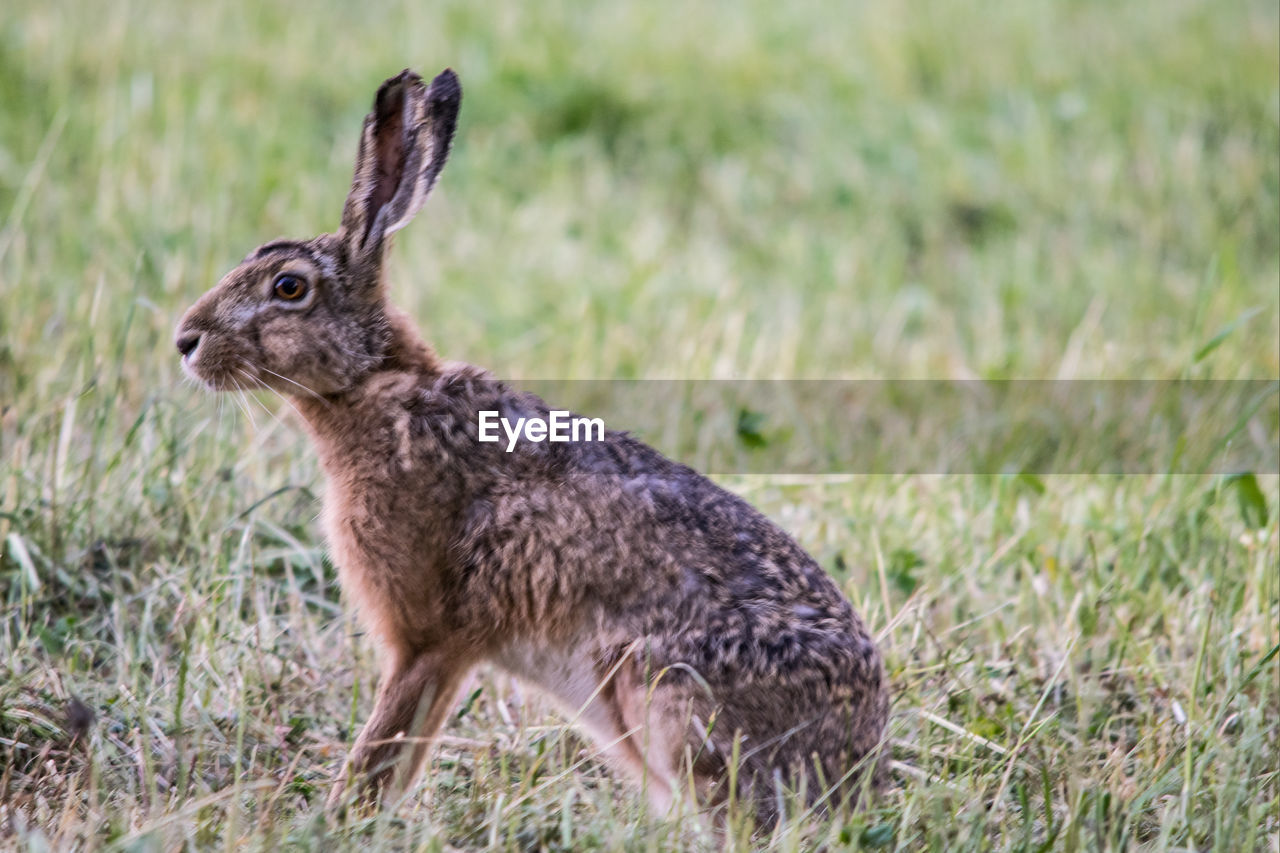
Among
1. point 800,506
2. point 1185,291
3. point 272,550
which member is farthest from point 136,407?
point 1185,291

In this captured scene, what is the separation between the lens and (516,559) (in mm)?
3441

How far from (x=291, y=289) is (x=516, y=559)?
0.81 metres

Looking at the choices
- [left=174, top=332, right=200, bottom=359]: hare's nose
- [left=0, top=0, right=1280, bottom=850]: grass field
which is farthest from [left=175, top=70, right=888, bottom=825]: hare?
[left=0, top=0, right=1280, bottom=850]: grass field

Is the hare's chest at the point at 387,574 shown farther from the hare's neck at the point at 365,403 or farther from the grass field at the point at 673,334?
the grass field at the point at 673,334

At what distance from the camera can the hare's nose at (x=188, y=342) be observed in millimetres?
3635

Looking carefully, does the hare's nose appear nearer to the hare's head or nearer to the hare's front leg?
the hare's head

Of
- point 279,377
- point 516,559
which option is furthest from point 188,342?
point 516,559

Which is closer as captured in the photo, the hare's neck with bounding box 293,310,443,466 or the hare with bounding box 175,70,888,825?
the hare with bounding box 175,70,888,825

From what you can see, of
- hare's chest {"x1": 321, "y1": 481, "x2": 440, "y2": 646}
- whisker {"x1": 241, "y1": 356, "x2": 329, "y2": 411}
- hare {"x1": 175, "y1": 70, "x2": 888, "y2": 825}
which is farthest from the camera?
whisker {"x1": 241, "y1": 356, "x2": 329, "y2": 411}

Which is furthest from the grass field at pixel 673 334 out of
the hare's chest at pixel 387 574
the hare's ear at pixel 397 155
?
the hare's ear at pixel 397 155

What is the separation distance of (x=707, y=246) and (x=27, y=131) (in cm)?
279

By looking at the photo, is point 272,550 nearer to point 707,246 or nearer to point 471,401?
point 471,401

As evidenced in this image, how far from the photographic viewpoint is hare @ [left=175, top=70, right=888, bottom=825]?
3277mm

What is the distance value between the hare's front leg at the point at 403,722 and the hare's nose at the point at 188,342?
839mm
